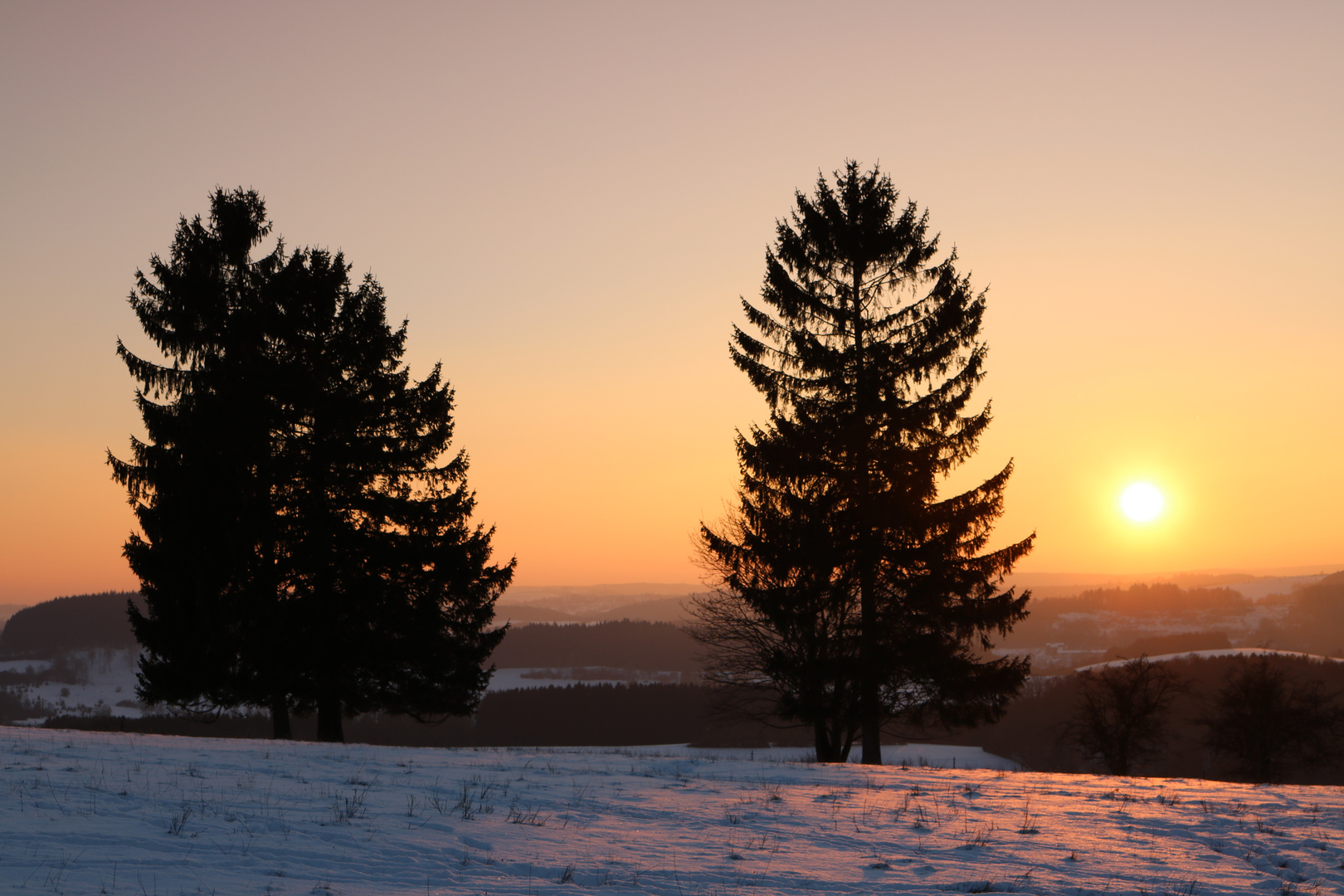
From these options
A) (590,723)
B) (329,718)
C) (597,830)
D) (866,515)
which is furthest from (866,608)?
(590,723)

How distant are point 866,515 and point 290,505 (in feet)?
45.4

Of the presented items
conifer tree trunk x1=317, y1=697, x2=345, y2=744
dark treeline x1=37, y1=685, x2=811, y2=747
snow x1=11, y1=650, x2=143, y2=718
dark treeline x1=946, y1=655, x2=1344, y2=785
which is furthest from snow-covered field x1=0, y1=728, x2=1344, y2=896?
snow x1=11, y1=650, x2=143, y2=718

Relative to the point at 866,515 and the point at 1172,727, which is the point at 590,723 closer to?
the point at 1172,727

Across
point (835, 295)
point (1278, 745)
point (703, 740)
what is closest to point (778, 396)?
point (835, 295)

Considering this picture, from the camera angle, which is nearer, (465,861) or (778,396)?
(465,861)

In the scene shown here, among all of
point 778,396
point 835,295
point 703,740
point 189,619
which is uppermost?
point 835,295

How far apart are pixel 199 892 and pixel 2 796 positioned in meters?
4.03

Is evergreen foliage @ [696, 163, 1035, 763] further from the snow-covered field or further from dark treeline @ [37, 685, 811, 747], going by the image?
dark treeline @ [37, 685, 811, 747]

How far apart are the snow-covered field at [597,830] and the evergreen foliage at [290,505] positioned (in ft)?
23.5

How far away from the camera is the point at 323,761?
1299cm

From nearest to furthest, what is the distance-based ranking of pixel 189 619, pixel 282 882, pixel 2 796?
pixel 282 882
pixel 2 796
pixel 189 619

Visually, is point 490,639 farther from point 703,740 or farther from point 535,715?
point 535,715

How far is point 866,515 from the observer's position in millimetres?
20219

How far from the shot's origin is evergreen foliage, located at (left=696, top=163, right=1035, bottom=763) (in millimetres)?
20250
